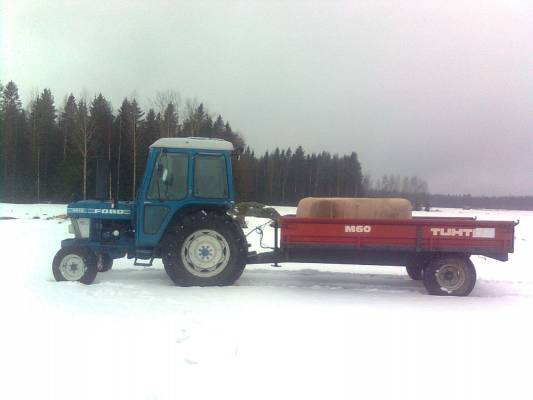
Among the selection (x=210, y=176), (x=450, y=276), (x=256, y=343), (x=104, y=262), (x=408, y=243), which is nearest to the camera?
(x=256, y=343)

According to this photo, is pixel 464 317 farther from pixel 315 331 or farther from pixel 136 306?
pixel 136 306

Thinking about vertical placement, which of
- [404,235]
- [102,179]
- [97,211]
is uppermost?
[102,179]

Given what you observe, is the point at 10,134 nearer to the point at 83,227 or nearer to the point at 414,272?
the point at 83,227

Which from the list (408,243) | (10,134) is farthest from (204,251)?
(10,134)

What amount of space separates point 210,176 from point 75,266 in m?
2.56

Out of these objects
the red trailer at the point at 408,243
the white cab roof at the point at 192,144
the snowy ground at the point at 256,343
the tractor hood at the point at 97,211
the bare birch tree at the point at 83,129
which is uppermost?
the bare birch tree at the point at 83,129

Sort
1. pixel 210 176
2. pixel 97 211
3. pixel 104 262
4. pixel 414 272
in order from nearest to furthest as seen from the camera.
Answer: pixel 210 176 → pixel 97 211 → pixel 104 262 → pixel 414 272

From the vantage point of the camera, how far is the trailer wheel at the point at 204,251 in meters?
7.18

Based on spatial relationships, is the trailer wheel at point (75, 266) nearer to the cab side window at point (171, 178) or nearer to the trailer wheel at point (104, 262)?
the trailer wheel at point (104, 262)

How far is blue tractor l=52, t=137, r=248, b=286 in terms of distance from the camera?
7191 mm

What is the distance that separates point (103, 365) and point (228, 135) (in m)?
34.7

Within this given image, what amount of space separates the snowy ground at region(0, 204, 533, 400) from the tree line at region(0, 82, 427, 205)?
21652mm

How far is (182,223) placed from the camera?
7.22 metres

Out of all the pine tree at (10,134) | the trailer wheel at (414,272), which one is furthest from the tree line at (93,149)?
the trailer wheel at (414,272)
